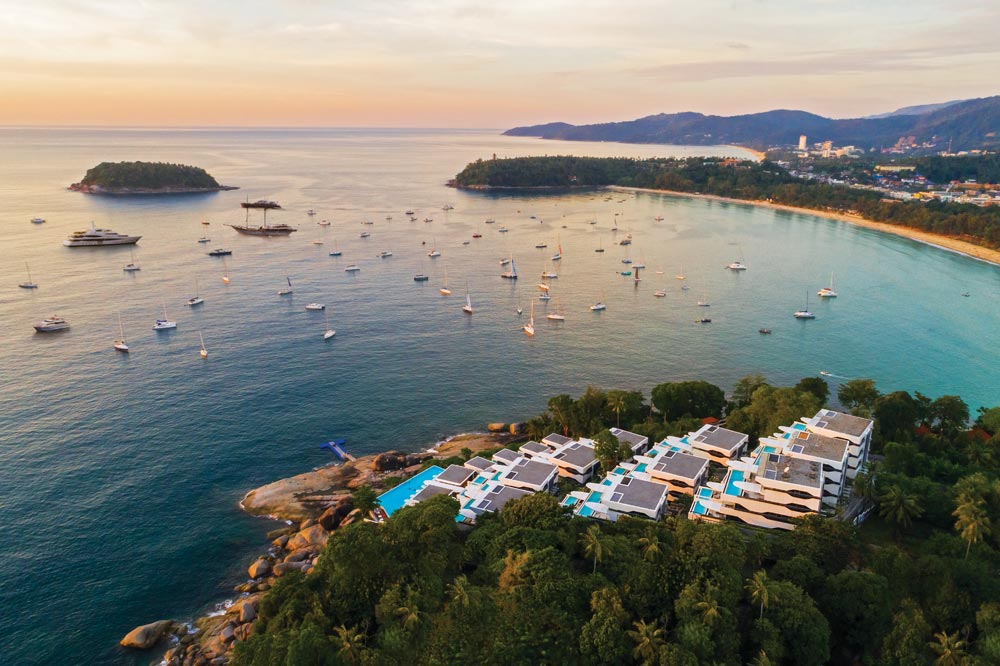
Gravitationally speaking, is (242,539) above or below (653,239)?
below

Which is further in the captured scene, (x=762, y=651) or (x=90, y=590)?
(x=90, y=590)

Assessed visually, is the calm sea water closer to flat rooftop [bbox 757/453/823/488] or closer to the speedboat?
the speedboat

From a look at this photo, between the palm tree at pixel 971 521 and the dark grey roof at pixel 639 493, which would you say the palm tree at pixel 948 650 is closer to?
the palm tree at pixel 971 521

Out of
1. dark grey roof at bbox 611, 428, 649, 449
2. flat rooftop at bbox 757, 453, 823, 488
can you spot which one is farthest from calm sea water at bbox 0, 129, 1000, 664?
flat rooftop at bbox 757, 453, 823, 488

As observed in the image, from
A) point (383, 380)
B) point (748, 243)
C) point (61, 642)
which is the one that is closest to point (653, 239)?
point (748, 243)

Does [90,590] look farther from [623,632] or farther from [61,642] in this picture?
[623,632]

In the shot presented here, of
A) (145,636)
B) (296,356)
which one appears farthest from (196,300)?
(145,636)
